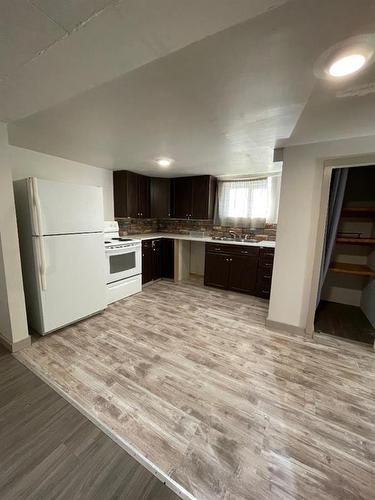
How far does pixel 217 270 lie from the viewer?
3.96 meters

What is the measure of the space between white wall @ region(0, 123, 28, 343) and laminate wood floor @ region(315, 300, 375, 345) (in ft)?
11.2

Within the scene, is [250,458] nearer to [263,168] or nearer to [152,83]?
[152,83]

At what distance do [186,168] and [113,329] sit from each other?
9.00 feet

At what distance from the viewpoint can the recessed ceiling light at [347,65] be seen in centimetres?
102

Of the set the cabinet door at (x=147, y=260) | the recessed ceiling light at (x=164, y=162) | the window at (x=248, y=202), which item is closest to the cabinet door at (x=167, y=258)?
the cabinet door at (x=147, y=260)

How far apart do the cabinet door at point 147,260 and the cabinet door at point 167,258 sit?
0.37 metres

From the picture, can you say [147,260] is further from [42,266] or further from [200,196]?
[42,266]

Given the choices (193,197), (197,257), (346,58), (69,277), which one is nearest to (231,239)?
(197,257)

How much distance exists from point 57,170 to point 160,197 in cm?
198

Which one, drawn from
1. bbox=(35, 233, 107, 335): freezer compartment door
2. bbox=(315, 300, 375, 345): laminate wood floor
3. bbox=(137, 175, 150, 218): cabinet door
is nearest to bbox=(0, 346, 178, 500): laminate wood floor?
bbox=(35, 233, 107, 335): freezer compartment door

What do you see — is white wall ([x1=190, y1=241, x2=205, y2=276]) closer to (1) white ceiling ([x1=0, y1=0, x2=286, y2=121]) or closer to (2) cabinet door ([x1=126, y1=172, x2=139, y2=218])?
(2) cabinet door ([x1=126, y1=172, x2=139, y2=218])

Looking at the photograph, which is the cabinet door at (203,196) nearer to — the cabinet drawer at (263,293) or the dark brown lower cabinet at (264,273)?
the dark brown lower cabinet at (264,273)

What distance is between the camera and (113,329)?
2.54 metres

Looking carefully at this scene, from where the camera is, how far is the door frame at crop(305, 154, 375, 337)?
203 cm
